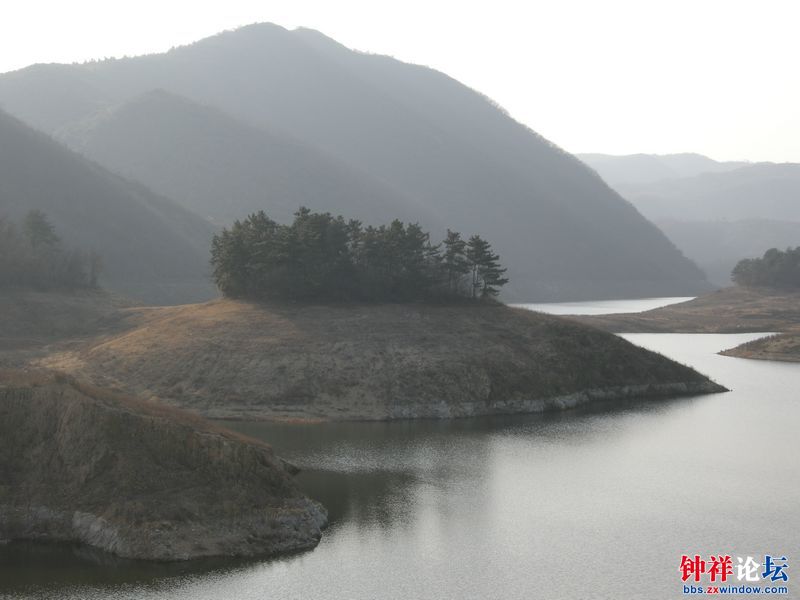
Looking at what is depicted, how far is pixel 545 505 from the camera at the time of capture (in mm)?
55969

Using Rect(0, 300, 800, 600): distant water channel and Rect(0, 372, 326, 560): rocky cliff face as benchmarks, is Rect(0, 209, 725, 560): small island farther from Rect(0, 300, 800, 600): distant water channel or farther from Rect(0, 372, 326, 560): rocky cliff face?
Rect(0, 300, 800, 600): distant water channel

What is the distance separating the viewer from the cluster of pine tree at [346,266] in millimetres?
114312

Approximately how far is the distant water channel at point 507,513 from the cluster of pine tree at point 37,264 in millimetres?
80190

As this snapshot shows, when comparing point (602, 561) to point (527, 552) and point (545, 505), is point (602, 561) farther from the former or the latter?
Answer: point (545, 505)

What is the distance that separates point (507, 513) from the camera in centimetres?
5391

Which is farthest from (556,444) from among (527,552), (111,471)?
(111,471)

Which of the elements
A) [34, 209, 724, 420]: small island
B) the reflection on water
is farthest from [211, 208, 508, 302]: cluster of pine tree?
the reflection on water

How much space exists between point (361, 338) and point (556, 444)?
30984mm

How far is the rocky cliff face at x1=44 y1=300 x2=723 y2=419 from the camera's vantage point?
88625mm

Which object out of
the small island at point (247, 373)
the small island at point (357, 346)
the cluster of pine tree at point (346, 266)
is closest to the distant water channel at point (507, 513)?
the small island at point (247, 373)

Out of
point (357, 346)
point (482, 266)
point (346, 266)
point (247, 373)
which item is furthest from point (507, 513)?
point (482, 266)

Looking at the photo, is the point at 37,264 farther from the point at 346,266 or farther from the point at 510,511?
the point at 510,511

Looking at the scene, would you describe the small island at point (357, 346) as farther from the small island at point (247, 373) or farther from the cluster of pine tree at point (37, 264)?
the cluster of pine tree at point (37, 264)

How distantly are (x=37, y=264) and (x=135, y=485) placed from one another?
368ft
